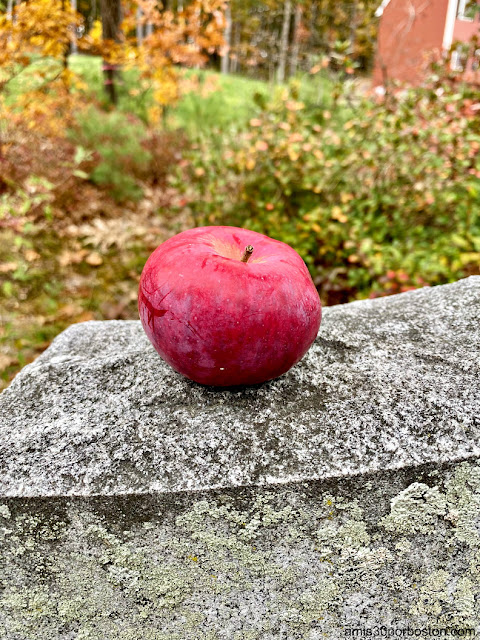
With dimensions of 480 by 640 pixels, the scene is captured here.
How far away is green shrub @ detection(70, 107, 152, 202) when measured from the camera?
508cm

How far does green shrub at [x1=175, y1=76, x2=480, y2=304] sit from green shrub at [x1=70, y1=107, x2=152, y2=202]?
158 centimetres

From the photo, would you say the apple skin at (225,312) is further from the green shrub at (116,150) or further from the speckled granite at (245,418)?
the green shrub at (116,150)

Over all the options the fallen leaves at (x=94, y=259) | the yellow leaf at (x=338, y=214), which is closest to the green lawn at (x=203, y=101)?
the fallen leaves at (x=94, y=259)

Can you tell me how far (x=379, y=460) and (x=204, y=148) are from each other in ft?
11.2

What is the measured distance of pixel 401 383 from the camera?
→ 1.19 meters

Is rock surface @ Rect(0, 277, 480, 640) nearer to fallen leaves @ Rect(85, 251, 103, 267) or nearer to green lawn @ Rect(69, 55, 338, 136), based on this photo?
fallen leaves @ Rect(85, 251, 103, 267)

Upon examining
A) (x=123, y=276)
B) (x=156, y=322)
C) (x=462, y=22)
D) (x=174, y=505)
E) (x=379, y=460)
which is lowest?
(x=123, y=276)

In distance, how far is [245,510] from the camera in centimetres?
99

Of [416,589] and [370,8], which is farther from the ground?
[370,8]

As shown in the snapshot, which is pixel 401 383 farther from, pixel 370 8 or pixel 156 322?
pixel 370 8

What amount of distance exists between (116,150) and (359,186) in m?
3.13

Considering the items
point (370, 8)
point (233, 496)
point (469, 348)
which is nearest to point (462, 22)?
point (370, 8)

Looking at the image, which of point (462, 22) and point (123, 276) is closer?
point (123, 276)

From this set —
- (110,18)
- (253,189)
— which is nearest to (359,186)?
(253,189)
